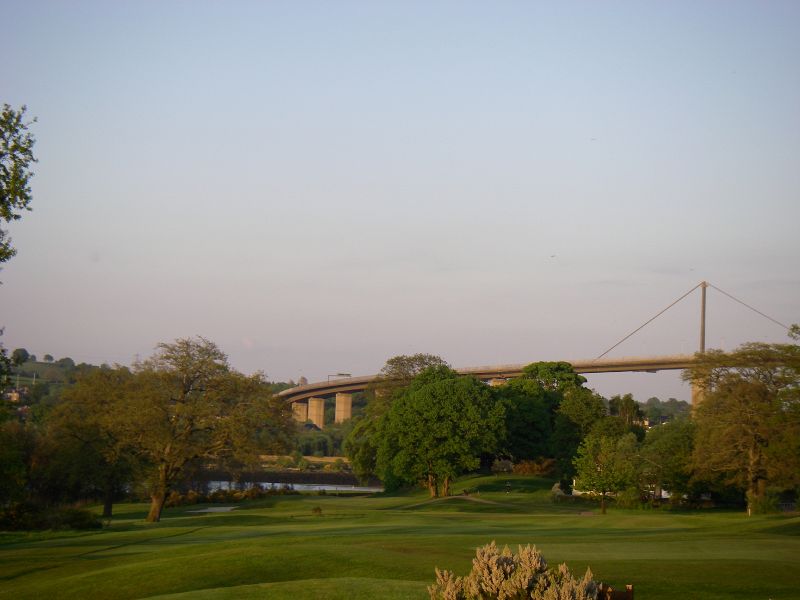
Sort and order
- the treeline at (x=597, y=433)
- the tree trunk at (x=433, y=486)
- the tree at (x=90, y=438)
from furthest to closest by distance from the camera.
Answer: the tree trunk at (x=433, y=486), the treeline at (x=597, y=433), the tree at (x=90, y=438)

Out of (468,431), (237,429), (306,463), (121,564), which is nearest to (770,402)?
(468,431)

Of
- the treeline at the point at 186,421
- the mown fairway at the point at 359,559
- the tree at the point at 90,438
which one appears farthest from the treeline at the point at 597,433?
the tree at the point at 90,438

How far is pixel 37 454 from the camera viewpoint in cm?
6538

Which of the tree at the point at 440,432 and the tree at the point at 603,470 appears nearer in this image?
the tree at the point at 603,470

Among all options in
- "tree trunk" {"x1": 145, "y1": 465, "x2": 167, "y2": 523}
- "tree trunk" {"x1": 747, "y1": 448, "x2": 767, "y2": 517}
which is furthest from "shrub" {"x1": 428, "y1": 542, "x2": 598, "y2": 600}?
"tree trunk" {"x1": 747, "y1": 448, "x2": 767, "y2": 517}

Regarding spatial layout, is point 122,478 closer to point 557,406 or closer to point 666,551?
point 666,551

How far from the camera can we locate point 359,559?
27719 millimetres

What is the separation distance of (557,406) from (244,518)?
2299 inches

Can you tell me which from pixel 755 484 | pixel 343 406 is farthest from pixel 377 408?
pixel 343 406

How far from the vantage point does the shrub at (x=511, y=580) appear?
13.7 m

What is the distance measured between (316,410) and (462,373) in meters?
38.4

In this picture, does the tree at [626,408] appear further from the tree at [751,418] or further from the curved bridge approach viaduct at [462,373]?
the tree at [751,418]

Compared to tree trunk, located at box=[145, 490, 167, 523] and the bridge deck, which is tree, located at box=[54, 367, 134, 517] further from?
Answer: the bridge deck

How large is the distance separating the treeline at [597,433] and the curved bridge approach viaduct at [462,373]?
87.2 ft
